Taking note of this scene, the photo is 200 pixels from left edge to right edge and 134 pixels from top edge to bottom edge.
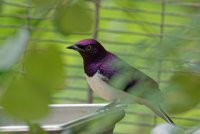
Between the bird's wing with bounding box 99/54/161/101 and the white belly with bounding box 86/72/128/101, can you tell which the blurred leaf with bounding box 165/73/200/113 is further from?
the white belly with bounding box 86/72/128/101

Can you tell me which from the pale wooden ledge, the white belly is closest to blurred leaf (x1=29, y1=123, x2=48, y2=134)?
the pale wooden ledge

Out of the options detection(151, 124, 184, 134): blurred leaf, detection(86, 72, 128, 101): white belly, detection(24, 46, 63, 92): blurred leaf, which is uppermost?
detection(24, 46, 63, 92): blurred leaf

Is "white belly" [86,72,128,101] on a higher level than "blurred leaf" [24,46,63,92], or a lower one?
lower

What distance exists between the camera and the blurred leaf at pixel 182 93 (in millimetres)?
282

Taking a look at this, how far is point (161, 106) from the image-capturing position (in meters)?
0.30

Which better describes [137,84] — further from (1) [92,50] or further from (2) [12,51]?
(1) [92,50]

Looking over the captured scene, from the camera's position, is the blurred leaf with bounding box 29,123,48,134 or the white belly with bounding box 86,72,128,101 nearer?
the blurred leaf with bounding box 29,123,48,134

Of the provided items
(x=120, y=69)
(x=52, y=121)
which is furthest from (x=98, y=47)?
(x=120, y=69)

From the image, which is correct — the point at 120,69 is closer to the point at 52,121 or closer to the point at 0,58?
the point at 0,58

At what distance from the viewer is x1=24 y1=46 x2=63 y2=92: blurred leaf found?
272 mm

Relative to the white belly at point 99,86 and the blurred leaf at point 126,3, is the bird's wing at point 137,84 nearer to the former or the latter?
the blurred leaf at point 126,3

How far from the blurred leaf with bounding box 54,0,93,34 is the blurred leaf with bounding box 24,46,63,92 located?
1.5 inches

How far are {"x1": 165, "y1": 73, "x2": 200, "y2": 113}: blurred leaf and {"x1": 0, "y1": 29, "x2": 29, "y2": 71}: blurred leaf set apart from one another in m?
0.08

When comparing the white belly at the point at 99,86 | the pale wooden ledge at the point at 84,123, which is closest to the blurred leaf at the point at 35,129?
the pale wooden ledge at the point at 84,123
